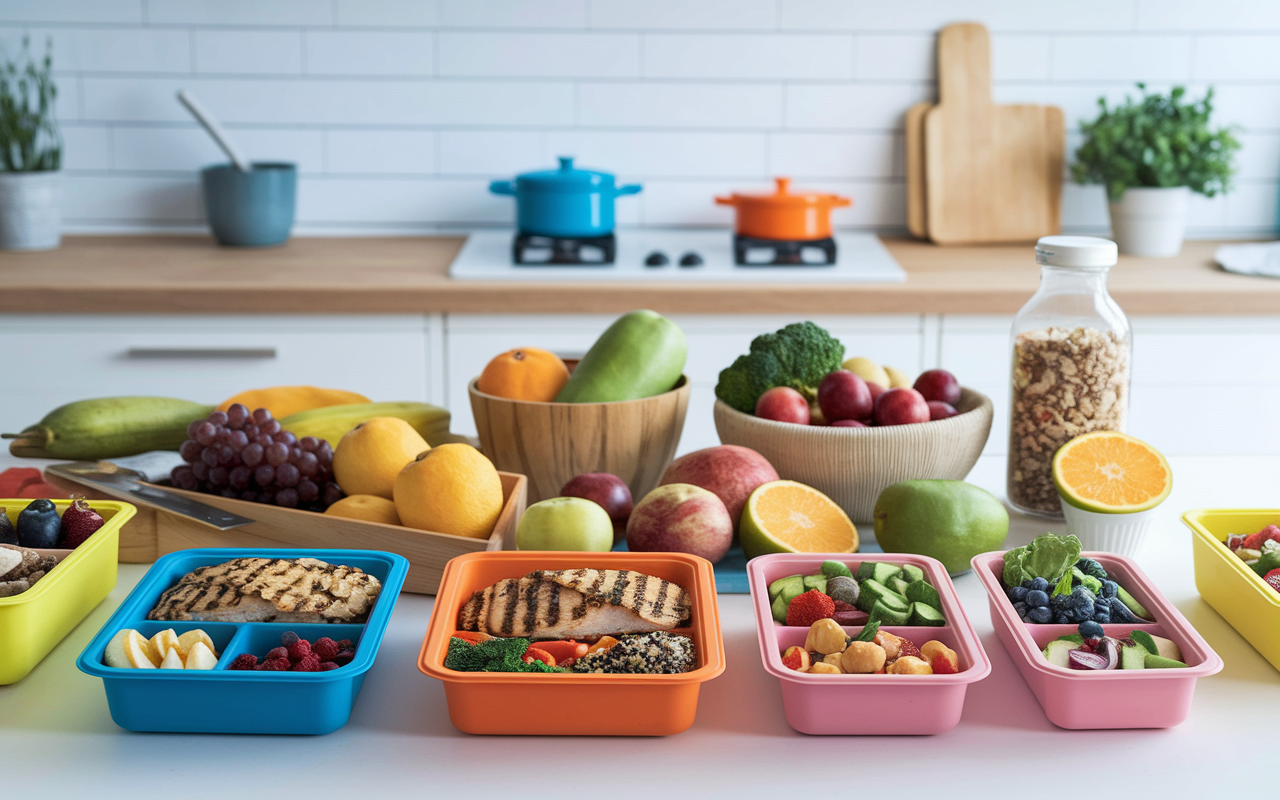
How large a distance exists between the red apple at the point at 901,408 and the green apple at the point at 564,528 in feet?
1.06

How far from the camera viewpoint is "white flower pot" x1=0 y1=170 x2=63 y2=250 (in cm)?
249

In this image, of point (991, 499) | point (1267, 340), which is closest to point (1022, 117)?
point (1267, 340)

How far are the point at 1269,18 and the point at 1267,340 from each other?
0.96 metres

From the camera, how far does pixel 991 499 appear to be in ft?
3.35

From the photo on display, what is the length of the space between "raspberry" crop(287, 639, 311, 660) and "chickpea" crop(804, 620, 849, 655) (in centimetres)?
35

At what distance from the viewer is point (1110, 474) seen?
1.06 meters

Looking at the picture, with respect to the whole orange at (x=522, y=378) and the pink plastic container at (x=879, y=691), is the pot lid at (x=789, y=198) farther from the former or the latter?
the pink plastic container at (x=879, y=691)

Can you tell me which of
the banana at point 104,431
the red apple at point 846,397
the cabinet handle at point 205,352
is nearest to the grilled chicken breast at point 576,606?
the red apple at point 846,397

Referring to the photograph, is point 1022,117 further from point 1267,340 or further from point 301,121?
point 301,121

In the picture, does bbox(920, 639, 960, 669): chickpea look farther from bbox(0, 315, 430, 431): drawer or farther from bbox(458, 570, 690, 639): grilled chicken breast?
bbox(0, 315, 430, 431): drawer

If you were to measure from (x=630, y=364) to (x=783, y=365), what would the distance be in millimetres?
171

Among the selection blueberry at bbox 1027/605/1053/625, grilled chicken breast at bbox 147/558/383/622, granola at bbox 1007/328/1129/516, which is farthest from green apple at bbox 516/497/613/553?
granola at bbox 1007/328/1129/516

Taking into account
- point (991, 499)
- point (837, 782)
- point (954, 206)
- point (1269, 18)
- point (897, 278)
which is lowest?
point (837, 782)

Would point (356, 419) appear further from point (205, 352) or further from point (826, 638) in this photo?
point (205, 352)
